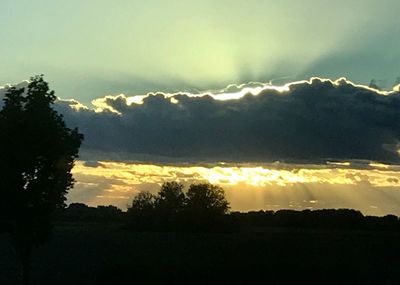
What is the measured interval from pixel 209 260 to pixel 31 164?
31499 mm

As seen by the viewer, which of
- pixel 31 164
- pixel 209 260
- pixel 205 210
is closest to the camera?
pixel 31 164

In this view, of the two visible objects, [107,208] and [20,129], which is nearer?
[20,129]

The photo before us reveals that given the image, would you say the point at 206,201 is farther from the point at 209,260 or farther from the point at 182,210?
the point at 209,260

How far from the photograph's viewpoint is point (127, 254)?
250 feet

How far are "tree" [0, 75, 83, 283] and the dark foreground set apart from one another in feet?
44.6

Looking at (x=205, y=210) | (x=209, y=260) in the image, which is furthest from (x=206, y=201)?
(x=209, y=260)

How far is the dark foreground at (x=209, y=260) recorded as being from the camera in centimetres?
5575

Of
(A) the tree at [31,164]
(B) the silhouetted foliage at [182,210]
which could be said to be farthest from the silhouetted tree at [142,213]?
(A) the tree at [31,164]

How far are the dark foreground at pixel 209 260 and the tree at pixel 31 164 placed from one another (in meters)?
13.6

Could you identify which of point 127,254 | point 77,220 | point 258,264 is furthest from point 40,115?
point 77,220

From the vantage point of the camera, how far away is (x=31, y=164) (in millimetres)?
41531

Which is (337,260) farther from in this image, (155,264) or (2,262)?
(2,262)

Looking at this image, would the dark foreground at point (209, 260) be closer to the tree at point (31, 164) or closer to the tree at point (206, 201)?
the tree at point (31, 164)

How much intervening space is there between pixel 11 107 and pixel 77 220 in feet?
407
